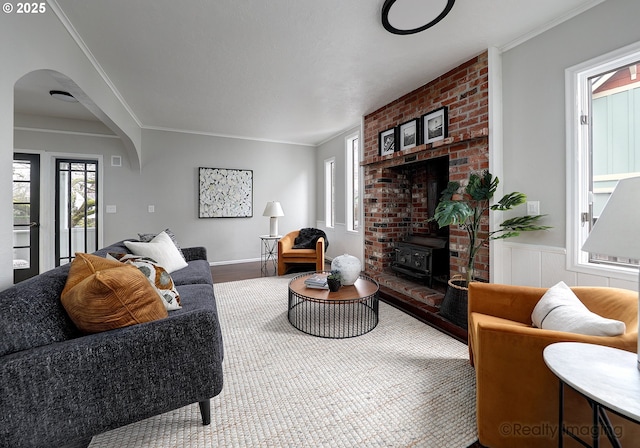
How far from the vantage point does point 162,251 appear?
2621mm

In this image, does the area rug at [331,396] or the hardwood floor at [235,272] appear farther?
the hardwood floor at [235,272]

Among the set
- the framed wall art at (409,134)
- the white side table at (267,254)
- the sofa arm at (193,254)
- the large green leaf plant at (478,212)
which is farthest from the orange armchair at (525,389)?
the white side table at (267,254)

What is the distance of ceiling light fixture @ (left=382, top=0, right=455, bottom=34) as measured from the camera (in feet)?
6.15

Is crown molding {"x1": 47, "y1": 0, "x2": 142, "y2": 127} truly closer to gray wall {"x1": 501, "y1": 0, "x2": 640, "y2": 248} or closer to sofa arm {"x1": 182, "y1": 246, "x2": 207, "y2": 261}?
sofa arm {"x1": 182, "y1": 246, "x2": 207, "y2": 261}

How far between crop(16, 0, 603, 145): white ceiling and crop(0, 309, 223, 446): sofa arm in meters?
2.17

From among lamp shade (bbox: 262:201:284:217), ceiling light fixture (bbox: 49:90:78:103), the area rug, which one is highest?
ceiling light fixture (bbox: 49:90:78:103)

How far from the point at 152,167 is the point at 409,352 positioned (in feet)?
16.4

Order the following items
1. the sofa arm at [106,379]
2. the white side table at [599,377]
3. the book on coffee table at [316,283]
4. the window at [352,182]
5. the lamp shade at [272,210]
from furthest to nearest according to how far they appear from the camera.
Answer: the window at [352,182] < the lamp shade at [272,210] < the book on coffee table at [316,283] < the sofa arm at [106,379] < the white side table at [599,377]

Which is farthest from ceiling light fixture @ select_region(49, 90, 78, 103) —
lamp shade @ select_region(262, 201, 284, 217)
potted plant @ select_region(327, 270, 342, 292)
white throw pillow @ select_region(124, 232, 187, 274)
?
potted plant @ select_region(327, 270, 342, 292)

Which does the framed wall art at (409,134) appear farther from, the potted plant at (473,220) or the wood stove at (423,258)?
the wood stove at (423,258)

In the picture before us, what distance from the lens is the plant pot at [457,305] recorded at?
242 cm

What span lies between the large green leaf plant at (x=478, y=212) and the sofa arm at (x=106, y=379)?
202 centimetres

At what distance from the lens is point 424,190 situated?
376 centimetres

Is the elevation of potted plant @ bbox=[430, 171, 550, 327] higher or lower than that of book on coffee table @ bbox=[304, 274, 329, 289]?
higher
